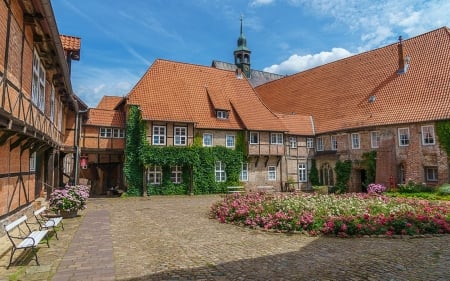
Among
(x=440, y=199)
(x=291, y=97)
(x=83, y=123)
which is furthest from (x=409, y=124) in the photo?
(x=83, y=123)

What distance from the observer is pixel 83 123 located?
80.0 feet

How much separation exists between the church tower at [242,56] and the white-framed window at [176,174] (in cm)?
2586

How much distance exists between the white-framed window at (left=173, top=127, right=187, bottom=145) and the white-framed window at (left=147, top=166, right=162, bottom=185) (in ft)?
8.09

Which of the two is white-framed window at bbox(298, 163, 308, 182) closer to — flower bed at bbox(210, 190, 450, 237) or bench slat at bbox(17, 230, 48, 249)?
flower bed at bbox(210, 190, 450, 237)

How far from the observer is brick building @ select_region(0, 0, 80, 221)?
26.7 feet

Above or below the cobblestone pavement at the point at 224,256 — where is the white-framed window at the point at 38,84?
above

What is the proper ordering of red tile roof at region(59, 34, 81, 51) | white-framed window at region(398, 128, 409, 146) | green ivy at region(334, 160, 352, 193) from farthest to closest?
1. green ivy at region(334, 160, 352, 193)
2. white-framed window at region(398, 128, 409, 146)
3. red tile roof at region(59, 34, 81, 51)

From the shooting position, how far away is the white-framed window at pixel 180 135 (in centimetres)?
2620

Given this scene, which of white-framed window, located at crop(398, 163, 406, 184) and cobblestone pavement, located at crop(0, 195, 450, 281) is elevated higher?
white-framed window, located at crop(398, 163, 406, 184)

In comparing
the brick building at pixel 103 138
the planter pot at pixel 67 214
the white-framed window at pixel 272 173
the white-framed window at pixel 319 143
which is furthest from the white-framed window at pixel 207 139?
the planter pot at pixel 67 214

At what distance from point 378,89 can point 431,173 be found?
8.87 m

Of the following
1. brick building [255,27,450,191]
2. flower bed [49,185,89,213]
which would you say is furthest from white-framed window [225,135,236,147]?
flower bed [49,185,89,213]

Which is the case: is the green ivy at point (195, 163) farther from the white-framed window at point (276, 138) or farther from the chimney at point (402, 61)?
the chimney at point (402, 61)

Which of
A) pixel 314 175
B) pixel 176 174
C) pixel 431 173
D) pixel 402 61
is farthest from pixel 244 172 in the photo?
pixel 402 61
